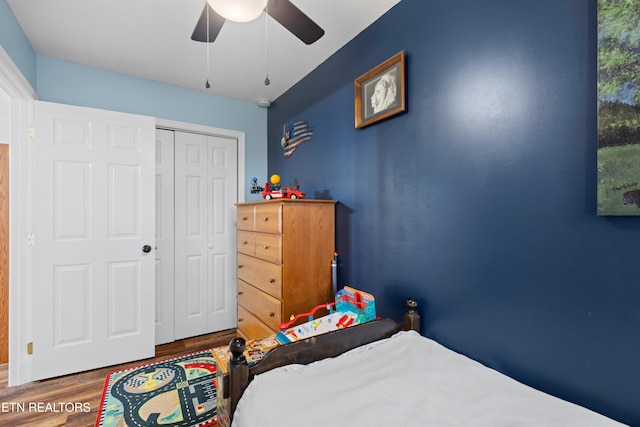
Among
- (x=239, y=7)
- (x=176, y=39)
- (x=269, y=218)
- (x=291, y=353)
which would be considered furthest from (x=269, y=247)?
(x=176, y=39)

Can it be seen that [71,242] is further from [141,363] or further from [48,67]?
[48,67]

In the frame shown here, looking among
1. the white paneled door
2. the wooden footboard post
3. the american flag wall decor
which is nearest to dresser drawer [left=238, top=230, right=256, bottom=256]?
the white paneled door

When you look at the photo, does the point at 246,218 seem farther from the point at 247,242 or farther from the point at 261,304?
the point at 261,304

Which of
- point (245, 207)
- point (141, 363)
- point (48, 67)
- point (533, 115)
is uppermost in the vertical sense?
point (48, 67)

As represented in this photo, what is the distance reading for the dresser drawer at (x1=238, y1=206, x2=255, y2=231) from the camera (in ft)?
7.93

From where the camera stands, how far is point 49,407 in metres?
1.88

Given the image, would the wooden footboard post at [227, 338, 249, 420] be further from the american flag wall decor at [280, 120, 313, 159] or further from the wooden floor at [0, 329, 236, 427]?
the american flag wall decor at [280, 120, 313, 159]

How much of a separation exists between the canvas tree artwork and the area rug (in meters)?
2.23

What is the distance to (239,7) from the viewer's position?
1.13 metres

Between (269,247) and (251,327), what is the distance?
2.61ft

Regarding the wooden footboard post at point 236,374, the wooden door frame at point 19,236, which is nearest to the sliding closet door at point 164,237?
the wooden door frame at point 19,236

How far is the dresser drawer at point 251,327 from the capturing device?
2.22 metres

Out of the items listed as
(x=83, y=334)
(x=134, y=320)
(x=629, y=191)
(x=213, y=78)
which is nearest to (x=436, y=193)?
(x=629, y=191)

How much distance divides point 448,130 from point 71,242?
281 centimetres
